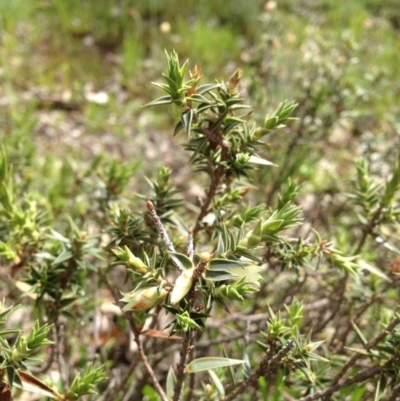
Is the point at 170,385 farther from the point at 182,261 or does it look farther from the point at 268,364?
the point at 182,261

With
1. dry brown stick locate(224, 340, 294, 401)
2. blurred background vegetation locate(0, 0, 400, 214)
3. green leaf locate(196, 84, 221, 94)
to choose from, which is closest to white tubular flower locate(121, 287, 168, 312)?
dry brown stick locate(224, 340, 294, 401)

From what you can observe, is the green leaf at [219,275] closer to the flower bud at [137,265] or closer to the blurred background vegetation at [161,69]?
the flower bud at [137,265]

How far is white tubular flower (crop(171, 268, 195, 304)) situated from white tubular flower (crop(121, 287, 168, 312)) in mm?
42

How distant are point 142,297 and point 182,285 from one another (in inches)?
3.0

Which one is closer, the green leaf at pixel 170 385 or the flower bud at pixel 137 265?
the flower bud at pixel 137 265

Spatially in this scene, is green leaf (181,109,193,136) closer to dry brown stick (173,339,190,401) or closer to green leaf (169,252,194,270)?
green leaf (169,252,194,270)

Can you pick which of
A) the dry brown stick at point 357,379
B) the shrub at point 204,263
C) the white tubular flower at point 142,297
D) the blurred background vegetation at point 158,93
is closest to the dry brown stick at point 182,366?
the shrub at point 204,263

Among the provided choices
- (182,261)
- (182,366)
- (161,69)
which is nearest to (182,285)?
(182,261)

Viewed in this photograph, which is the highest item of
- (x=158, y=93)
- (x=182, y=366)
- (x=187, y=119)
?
(x=187, y=119)

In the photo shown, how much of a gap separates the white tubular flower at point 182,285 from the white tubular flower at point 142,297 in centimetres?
4

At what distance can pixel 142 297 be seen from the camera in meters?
0.82

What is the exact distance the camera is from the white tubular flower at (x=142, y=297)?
0.82 metres

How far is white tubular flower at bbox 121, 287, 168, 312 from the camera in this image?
818 mm

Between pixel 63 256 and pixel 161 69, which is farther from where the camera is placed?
pixel 161 69
